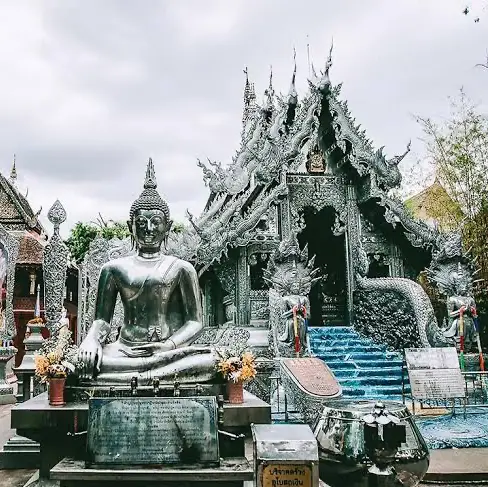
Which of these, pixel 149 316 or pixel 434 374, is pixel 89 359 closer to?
pixel 149 316

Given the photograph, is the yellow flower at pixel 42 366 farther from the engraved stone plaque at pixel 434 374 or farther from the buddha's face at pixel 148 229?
the engraved stone plaque at pixel 434 374

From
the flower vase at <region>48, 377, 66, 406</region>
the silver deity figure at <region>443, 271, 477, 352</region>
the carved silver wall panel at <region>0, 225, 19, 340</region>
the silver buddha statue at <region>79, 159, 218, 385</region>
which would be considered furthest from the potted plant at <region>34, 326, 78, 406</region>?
the carved silver wall panel at <region>0, 225, 19, 340</region>

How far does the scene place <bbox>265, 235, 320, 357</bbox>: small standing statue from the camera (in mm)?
10391

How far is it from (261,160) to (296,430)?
33.8 ft

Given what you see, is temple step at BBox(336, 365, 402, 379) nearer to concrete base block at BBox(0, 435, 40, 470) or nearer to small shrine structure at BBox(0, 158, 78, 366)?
concrete base block at BBox(0, 435, 40, 470)

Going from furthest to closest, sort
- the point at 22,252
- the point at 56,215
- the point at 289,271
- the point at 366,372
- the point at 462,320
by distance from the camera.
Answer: the point at 22,252 → the point at 289,271 → the point at 462,320 → the point at 366,372 → the point at 56,215

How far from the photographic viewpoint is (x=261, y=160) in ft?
43.2

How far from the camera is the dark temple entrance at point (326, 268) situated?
48.9 ft

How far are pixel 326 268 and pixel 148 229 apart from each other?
33.8 feet

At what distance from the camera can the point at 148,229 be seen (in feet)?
18.9

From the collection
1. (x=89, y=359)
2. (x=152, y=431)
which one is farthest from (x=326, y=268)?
(x=152, y=431)

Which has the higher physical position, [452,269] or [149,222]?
[452,269]

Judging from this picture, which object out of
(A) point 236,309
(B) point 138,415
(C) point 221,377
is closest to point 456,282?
(A) point 236,309

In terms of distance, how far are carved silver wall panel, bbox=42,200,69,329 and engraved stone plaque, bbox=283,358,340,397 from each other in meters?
3.55
